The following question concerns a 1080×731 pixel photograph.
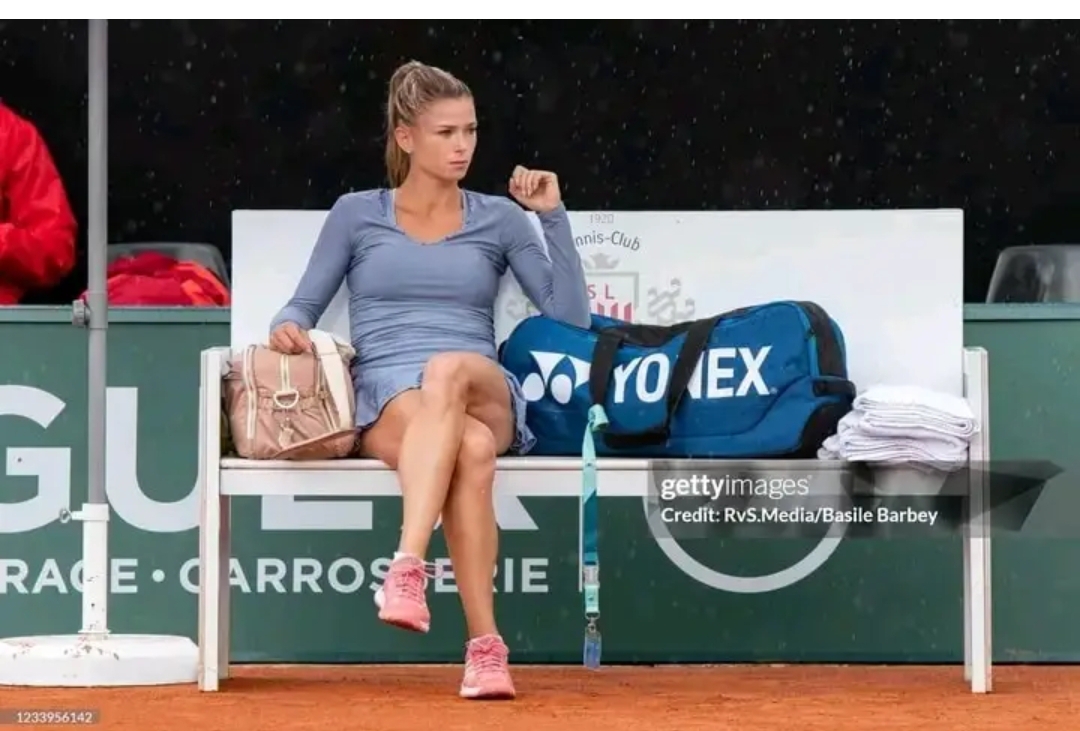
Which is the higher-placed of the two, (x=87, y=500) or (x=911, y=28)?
(x=911, y=28)

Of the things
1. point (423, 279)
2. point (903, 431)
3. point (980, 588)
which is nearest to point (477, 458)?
point (423, 279)

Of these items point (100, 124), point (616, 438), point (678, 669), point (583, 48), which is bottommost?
point (678, 669)

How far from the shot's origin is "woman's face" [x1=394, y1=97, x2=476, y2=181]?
6266 mm

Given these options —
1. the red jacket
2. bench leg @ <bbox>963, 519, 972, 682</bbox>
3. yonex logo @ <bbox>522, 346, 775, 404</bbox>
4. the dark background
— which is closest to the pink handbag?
yonex logo @ <bbox>522, 346, 775, 404</bbox>

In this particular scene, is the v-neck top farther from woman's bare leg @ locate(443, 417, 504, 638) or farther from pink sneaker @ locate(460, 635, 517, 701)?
pink sneaker @ locate(460, 635, 517, 701)

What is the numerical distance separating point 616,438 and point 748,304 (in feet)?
1.83

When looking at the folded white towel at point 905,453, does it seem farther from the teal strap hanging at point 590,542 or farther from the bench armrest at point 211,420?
the bench armrest at point 211,420

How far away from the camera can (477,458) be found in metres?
5.91

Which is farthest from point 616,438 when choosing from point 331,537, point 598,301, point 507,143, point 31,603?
point 507,143

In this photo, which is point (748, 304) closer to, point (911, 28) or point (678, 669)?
point (678, 669)

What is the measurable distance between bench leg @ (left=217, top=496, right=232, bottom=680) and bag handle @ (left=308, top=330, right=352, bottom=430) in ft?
1.10

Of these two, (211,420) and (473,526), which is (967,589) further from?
(211,420)

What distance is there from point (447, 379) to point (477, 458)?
188 millimetres

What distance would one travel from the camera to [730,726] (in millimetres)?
5363
